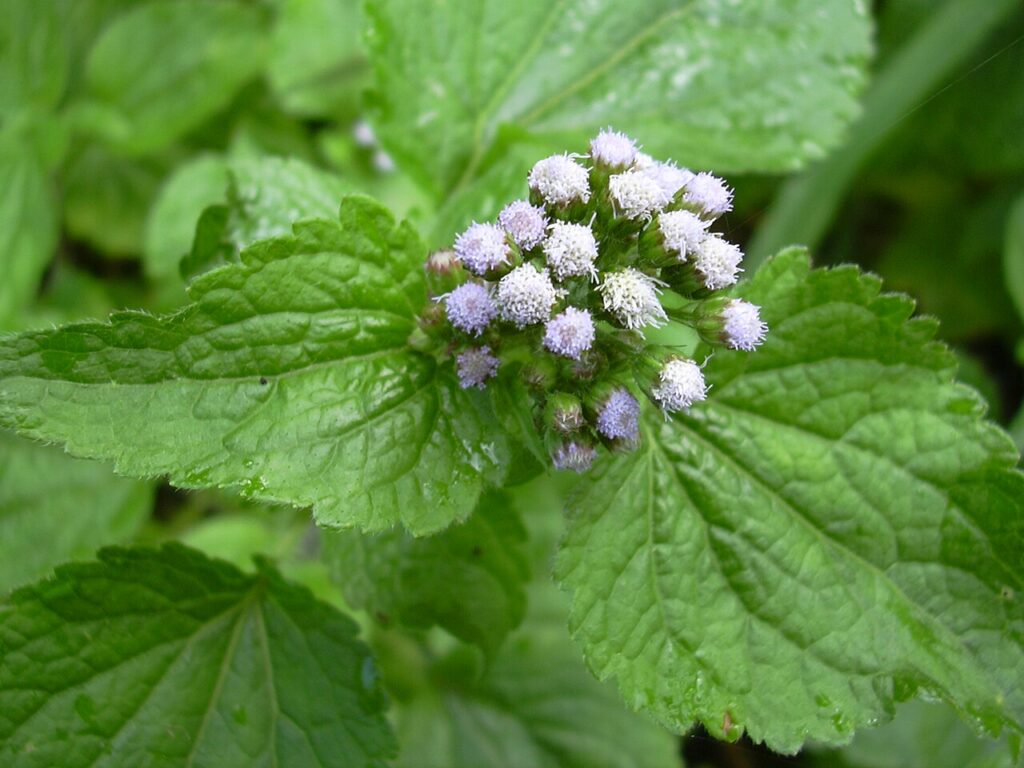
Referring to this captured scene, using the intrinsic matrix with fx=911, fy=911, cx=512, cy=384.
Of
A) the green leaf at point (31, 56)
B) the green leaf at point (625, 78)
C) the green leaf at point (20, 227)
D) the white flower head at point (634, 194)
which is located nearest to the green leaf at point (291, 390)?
the white flower head at point (634, 194)

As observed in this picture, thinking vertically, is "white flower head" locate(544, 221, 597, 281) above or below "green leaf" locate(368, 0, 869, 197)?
below

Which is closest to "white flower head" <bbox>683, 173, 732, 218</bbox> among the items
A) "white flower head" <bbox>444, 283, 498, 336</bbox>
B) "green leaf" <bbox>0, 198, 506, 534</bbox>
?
"white flower head" <bbox>444, 283, 498, 336</bbox>

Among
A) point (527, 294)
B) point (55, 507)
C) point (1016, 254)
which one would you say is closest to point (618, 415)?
point (527, 294)

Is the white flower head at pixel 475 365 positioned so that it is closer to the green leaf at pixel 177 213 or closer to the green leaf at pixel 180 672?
the green leaf at pixel 180 672

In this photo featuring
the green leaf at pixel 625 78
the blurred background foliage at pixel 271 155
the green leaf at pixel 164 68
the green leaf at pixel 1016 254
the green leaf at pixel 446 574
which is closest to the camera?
the green leaf at pixel 446 574

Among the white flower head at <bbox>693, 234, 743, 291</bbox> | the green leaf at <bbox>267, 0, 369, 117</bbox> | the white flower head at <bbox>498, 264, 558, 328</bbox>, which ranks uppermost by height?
the green leaf at <bbox>267, 0, 369, 117</bbox>

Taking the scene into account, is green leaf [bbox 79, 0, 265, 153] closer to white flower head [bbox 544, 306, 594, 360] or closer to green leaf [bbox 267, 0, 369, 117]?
green leaf [bbox 267, 0, 369, 117]

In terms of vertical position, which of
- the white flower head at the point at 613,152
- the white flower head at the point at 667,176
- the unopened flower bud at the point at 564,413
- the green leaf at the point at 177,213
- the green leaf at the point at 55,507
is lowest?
the unopened flower bud at the point at 564,413

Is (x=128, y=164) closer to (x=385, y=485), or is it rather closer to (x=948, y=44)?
(x=385, y=485)
